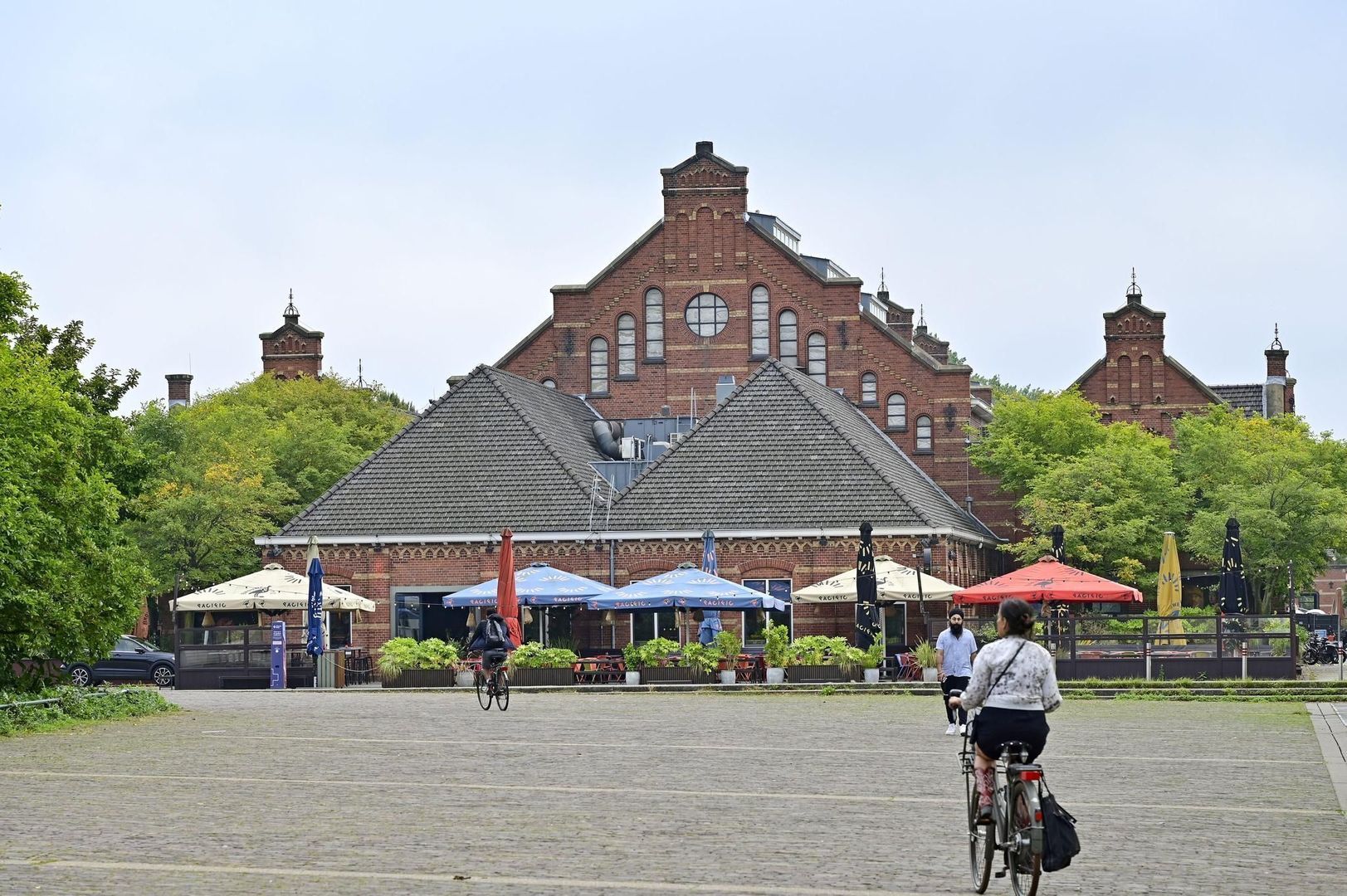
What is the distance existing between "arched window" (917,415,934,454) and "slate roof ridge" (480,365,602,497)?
11.2 metres

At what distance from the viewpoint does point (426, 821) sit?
45.2ft

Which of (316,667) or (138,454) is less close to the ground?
(138,454)

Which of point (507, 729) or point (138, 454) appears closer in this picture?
point (507, 729)

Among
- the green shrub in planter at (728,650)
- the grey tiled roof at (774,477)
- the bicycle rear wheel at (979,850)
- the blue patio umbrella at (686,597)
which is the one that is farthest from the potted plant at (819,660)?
the bicycle rear wheel at (979,850)

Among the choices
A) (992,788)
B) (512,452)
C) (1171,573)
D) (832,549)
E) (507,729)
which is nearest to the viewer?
(992,788)

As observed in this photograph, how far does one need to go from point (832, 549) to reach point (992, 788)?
117ft

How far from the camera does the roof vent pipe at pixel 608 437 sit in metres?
55.4

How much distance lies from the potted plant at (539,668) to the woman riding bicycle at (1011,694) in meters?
27.5

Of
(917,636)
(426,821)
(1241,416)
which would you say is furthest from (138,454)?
(1241,416)

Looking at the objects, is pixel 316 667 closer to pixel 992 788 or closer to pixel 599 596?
pixel 599 596

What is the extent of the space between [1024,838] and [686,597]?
92.5ft

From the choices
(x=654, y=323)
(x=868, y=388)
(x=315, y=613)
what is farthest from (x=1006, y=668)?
(x=654, y=323)

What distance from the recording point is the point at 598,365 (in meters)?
58.2

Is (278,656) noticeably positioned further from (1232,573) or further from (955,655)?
(955,655)
